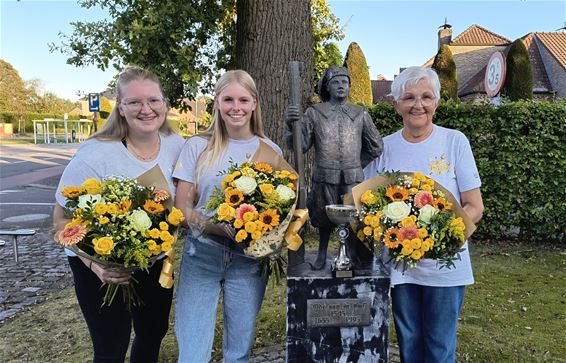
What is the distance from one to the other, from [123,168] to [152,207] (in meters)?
0.31

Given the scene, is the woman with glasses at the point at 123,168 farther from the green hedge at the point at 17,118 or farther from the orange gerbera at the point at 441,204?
the green hedge at the point at 17,118

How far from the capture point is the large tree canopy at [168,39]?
21.5 feet

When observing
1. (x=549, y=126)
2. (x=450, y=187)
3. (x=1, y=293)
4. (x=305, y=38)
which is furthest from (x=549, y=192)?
(x=1, y=293)

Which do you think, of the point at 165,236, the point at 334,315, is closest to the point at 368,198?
the point at 334,315

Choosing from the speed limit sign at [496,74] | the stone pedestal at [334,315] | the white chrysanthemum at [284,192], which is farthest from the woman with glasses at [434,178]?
the speed limit sign at [496,74]

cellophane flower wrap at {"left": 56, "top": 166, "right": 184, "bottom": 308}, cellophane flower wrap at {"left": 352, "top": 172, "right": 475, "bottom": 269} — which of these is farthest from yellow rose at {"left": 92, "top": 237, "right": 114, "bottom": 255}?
cellophane flower wrap at {"left": 352, "top": 172, "right": 475, "bottom": 269}

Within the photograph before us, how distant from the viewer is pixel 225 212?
203 cm

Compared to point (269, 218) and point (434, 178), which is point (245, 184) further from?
point (434, 178)

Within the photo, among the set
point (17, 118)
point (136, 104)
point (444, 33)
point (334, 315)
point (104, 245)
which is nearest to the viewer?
point (104, 245)

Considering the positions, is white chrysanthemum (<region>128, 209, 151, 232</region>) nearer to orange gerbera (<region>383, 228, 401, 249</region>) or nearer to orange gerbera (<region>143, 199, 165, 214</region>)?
orange gerbera (<region>143, 199, 165, 214</region>)

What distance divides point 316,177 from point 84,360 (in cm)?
262

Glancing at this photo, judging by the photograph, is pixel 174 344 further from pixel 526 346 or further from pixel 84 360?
pixel 526 346

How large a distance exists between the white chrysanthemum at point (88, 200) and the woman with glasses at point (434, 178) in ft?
4.87

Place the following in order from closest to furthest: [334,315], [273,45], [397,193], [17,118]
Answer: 1. [397,193]
2. [334,315]
3. [273,45]
4. [17,118]
